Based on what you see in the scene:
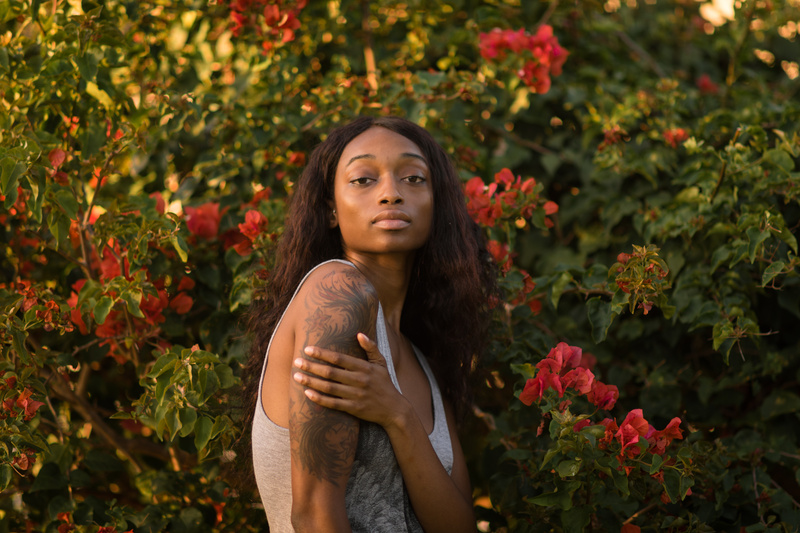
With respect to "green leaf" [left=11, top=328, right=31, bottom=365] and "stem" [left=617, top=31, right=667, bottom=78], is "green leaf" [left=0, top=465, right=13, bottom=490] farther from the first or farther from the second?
"stem" [left=617, top=31, right=667, bottom=78]

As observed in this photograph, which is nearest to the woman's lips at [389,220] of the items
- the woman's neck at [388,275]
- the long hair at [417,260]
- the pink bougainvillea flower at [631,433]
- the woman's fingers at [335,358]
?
the woman's neck at [388,275]

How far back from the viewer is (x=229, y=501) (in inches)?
85.0

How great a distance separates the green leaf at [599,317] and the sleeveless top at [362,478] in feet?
2.09

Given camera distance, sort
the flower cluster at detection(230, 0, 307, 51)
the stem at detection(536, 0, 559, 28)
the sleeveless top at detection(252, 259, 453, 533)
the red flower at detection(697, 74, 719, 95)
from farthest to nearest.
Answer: the red flower at detection(697, 74, 719, 95) → the stem at detection(536, 0, 559, 28) → the flower cluster at detection(230, 0, 307, 51) → the sleeveless top at detection(252, 259, 453, 533)

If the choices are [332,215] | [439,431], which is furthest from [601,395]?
[332,215]

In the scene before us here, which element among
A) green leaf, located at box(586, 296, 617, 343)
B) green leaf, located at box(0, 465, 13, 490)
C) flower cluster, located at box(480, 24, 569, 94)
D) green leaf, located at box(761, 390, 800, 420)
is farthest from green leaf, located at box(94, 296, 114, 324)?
green leaf, located at box(761, 390, 800, 420)

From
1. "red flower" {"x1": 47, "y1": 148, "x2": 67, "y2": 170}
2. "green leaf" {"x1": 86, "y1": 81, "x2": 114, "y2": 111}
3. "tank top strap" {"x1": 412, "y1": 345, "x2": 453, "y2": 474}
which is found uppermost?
"green leaf" {"x1": 86, "y1": 81, "x2": 114, "y2": 111}

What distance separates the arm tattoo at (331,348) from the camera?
1462mm

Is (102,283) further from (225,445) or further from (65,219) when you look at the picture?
(225,445)

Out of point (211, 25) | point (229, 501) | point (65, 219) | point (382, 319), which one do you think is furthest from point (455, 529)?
point (211, 25)

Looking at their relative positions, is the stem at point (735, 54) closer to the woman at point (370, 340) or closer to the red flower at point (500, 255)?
the red flower at point (500, 255)

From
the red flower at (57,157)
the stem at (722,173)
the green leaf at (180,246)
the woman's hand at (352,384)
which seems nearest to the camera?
the woman's hand at (352,384)

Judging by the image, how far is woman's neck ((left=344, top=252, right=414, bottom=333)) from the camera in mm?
1804

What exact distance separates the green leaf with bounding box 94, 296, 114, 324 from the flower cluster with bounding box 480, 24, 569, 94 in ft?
5.21
